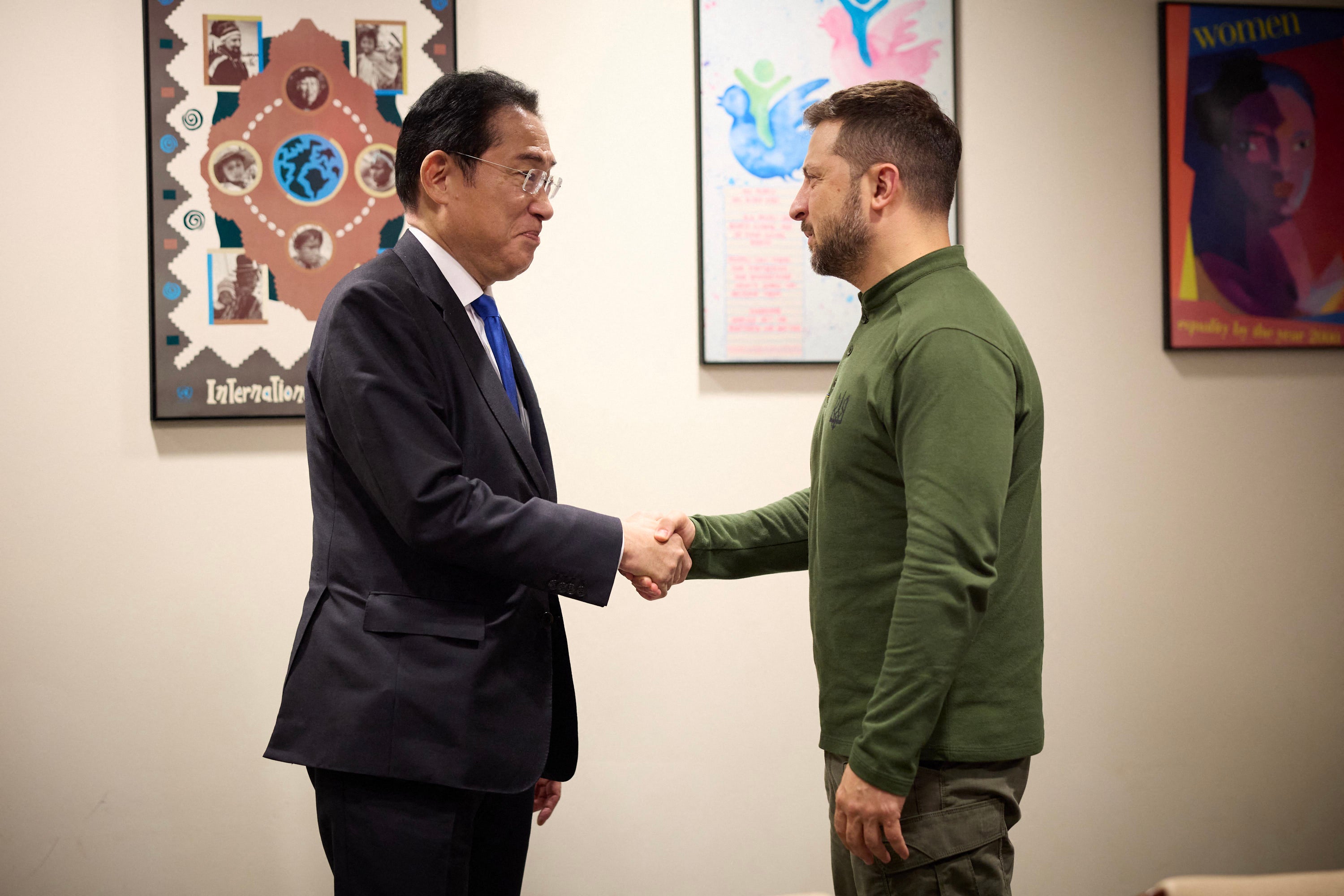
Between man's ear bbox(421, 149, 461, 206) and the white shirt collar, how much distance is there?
7 cm

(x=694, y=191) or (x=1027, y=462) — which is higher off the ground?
(x=694, y=191)

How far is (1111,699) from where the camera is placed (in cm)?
263

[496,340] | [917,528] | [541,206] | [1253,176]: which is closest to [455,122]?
[541,206]

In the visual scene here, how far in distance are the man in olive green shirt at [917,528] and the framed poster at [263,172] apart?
48.8 inches

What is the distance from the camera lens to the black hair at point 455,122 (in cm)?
161

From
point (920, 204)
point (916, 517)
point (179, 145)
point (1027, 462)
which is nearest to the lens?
point (916, 517)

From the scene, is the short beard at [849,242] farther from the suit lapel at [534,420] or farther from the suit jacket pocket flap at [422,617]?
the suit jacket pocket flap at [422,617]

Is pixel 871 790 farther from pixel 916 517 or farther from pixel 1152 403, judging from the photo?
pixel 1152 403

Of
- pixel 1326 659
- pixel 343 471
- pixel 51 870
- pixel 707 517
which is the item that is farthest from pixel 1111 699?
pixel 51 870

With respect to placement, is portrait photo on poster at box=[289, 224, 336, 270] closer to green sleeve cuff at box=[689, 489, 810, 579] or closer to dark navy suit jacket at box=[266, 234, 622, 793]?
dark navy suit jacket at box=[266, 234, 622, 793]

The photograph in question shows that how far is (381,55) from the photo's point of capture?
231cm

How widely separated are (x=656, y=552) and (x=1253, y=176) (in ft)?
7.00

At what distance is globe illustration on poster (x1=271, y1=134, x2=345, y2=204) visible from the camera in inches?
89.7

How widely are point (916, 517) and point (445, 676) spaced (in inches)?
28.9
